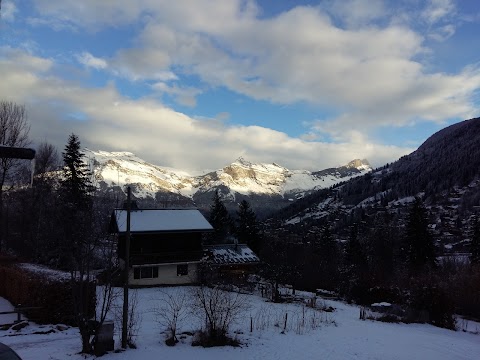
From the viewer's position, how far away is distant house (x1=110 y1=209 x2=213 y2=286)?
38.6 metres

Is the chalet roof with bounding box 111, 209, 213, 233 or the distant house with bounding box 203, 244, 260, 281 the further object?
the distant house with bounding box 203, 244, 260, 281

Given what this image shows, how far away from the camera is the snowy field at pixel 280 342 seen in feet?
44.8

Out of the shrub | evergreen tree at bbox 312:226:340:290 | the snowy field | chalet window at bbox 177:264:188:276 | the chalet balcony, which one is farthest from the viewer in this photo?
evergreen tree at bbox 312:226:340:290

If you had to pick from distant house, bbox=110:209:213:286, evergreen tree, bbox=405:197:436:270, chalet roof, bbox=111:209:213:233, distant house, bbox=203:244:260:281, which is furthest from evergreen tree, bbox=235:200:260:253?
evergreen tree, bbox=405:197:436:270

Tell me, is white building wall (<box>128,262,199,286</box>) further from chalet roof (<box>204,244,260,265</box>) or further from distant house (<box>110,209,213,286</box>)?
chalet roof (<box>204,244,260,265</box>)

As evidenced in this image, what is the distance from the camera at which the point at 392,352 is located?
16.0 meters

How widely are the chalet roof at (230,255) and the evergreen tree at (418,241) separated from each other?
2281 cm

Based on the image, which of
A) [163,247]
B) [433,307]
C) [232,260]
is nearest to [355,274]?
[232,260]

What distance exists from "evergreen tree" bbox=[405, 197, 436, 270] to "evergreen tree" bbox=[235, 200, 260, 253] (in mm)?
23045

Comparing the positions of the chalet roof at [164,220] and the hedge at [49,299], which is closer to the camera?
the hedge at [49,299]

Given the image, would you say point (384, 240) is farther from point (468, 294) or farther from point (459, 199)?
point (459, 199)

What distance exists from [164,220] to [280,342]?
26974 mm

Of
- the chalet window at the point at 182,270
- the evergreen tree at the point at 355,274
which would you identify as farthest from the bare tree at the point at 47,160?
the evergreen tree at the point at 355,274

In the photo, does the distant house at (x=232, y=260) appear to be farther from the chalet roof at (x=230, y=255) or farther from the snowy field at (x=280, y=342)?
the snowy field at (x=280, y=342)
